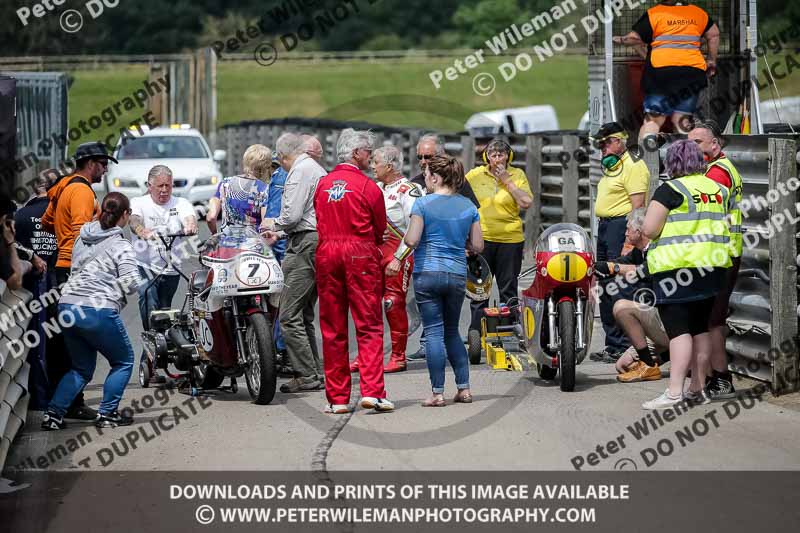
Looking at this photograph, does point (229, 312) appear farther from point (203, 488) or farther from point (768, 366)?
point (768, 366)

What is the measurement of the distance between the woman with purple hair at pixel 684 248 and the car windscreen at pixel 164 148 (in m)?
21.5

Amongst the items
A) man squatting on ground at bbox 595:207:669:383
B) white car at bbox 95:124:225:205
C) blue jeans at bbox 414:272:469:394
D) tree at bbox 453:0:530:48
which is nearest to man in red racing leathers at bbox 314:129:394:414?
blue jeans at bbox 414:272:469:394

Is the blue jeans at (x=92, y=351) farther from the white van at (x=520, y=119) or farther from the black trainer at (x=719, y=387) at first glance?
the white van at (x=520, y=119)

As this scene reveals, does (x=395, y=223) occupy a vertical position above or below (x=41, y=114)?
below

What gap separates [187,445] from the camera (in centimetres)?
859

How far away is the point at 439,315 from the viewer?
959cm

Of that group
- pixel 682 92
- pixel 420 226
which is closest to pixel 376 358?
pixel 420 226

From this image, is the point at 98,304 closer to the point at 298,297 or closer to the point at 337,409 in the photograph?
the point at 337,409

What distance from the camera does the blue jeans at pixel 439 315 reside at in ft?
31.2

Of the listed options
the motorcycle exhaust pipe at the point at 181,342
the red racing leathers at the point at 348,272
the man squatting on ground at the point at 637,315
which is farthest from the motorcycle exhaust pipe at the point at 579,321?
the motorcycle exhaust pipe at the point at 181,342

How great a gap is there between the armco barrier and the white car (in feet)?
59.4

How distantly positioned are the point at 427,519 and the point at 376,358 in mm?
2813

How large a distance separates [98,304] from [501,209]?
4.31m

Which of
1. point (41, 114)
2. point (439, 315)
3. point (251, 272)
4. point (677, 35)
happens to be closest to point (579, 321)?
point (439, 315)
